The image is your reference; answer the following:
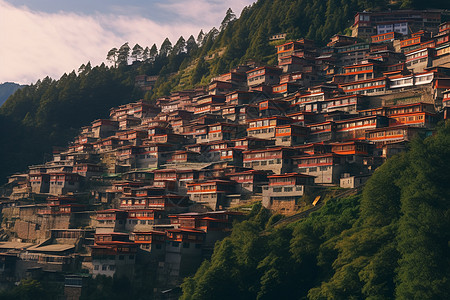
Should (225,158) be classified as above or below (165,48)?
below

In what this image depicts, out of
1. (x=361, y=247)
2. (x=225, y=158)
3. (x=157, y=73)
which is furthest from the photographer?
(x=157, y=73)

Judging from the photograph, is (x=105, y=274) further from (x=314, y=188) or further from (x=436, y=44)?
(x=436, y=44)

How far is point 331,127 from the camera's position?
92.0m

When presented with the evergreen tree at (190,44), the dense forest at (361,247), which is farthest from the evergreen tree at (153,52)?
the dense forest at (361,247)

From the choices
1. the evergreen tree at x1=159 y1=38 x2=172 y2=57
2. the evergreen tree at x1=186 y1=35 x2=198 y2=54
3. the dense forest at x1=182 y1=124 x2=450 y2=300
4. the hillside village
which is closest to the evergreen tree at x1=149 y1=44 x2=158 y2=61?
the evergreen tree at x1=159 y1=38 x2=172 y2=57

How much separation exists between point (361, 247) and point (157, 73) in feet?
455

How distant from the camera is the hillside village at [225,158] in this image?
258ft

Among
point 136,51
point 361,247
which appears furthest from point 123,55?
point 361,247

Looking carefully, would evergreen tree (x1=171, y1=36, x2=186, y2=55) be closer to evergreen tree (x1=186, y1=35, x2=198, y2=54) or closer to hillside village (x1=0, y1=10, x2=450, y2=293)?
evergreen tree (x1=186, y1=35, x2=198, y2=54)

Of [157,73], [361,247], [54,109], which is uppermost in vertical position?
[157,73]

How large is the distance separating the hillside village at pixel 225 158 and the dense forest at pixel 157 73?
13367 millimetres

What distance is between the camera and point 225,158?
97.8 metres

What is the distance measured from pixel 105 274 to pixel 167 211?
13.7 meters

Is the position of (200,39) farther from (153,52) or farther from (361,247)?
(361,247)
